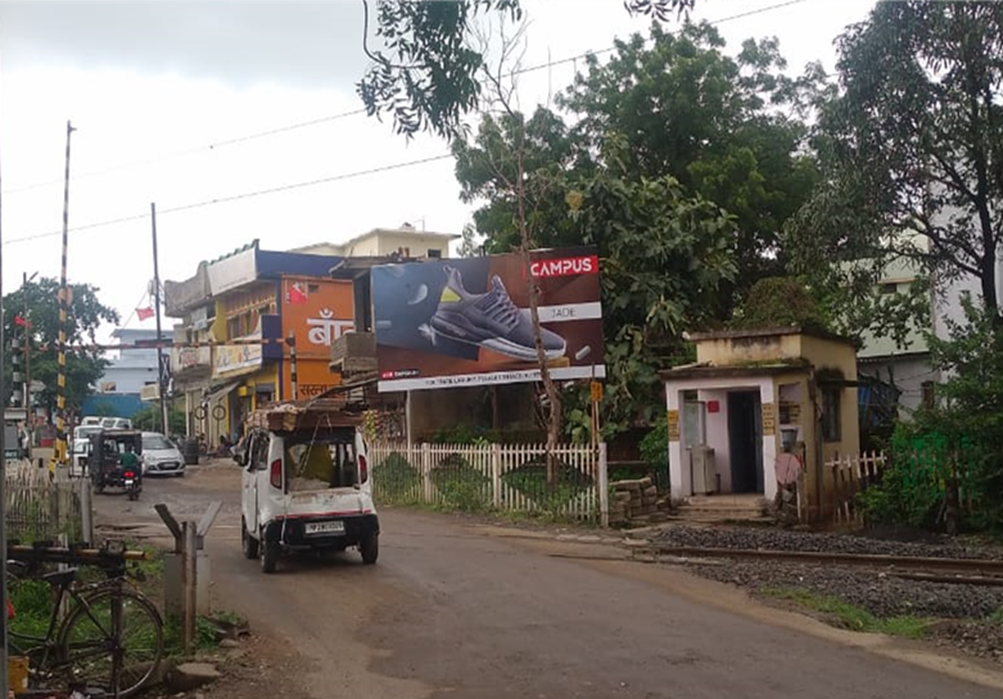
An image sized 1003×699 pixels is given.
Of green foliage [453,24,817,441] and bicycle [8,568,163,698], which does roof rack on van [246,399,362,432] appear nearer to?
bicycle [8,568,163,698]

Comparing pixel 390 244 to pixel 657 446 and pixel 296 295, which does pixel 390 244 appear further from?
pixel 657 446

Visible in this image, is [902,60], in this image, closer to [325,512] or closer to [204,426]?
[325,512]

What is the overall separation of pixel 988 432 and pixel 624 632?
1112 cm

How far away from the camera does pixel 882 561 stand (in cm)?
1429

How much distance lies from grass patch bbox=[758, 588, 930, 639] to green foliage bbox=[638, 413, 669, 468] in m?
10.4

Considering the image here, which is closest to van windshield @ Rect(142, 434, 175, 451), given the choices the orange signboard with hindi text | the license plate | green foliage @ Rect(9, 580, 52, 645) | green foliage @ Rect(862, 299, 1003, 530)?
the orange signboard with hindi text

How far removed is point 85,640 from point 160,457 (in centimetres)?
2728

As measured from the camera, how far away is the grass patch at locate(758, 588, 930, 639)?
9852 mm

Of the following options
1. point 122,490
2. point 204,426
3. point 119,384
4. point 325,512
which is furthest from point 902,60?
point 119,384

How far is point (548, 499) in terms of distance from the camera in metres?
19.6

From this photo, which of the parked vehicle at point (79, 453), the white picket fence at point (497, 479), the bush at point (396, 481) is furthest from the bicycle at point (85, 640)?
the parked vehicle at point (79, 453)

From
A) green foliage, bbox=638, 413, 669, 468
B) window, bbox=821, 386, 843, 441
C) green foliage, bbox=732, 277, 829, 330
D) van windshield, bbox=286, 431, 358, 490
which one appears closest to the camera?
van windshield, bbox=286, 431, 358, 490

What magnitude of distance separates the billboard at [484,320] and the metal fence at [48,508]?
10748mm

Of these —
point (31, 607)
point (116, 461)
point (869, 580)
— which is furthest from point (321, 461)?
point (116, 461)
